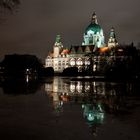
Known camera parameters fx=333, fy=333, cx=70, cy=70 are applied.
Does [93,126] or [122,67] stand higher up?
[122,67]

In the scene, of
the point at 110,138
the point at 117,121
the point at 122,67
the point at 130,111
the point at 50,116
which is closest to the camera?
the point at 110,138

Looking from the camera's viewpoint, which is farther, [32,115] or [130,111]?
A: [130,111]

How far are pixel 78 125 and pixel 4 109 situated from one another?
696 centimetres

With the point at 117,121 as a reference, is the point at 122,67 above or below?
above

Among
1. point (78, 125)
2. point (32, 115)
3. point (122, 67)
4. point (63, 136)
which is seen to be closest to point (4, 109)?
point (32, 115)

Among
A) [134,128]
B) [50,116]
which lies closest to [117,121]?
[134,128]

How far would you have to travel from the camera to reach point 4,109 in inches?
813

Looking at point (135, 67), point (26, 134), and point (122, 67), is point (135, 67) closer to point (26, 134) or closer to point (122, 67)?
point (122, 67)

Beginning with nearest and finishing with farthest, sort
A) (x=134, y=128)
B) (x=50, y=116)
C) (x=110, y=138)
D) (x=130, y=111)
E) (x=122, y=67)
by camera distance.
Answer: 1. (x=110, y=138)
2. (x=134, y=128)
3. (x=50, y=116)
4. (x=130, y=111)
5. (x=122, y=67)

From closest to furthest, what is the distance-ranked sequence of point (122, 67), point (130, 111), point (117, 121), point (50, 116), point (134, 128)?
1. point (134, 128)
2. point (117, 121)
3. point (50, 116)
4. point (130, 111)
5. point (122, 67)

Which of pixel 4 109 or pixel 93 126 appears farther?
pixel 4 109

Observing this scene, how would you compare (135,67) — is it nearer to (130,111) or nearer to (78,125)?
(130,111)

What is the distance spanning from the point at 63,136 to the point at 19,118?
16.1 ft

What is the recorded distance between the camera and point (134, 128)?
14633 mm
